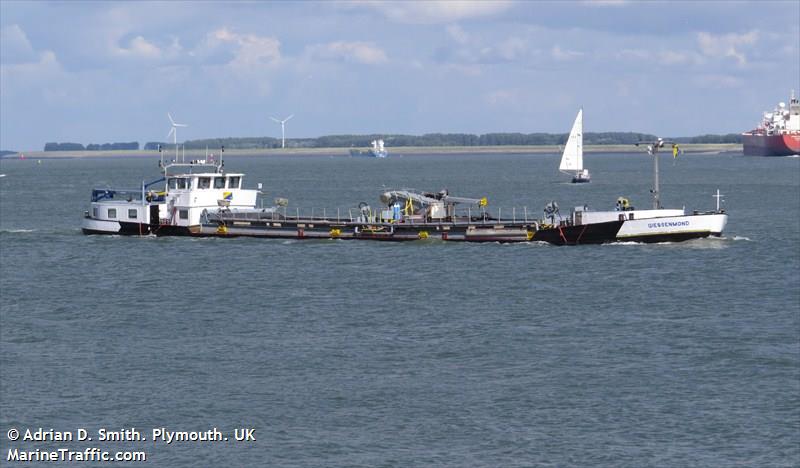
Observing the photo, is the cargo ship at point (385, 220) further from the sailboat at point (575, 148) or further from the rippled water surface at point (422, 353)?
the sailboat at point (575, 148)

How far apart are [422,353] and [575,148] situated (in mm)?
147201

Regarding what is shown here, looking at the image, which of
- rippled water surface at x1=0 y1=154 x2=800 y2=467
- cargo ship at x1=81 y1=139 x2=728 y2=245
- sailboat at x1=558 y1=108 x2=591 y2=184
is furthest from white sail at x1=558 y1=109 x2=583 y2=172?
rippled water surface at x1=0 y1=154 x2=800 y2=467

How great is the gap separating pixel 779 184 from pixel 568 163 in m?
34.2

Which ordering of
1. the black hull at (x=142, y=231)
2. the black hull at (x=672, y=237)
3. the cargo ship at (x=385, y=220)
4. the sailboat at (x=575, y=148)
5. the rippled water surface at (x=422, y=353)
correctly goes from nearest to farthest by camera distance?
the rippled water surface at (x=422, y=353) < the black hull at (x=672, y=237) < the cargo ship at (x=385, y=220) < the black hull at (x=142, y=231) < the sailboat at (x=575, y=148)

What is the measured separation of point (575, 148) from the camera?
641 feet

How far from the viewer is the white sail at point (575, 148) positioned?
191525 millimetres

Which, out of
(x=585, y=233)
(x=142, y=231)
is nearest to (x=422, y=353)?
(x=585, y=233)

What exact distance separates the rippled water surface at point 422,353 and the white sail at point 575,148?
102451 mm

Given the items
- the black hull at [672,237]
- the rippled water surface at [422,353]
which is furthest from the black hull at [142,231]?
the black hull at [672,237]

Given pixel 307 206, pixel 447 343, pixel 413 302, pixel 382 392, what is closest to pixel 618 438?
pixel 382 392

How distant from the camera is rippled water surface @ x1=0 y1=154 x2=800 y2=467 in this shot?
132 ft

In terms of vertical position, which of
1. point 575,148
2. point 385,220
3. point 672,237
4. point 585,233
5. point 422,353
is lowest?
point 422,353

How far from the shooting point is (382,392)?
148 feet

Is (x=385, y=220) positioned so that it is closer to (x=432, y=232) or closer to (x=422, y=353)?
(x=432, y=232)
